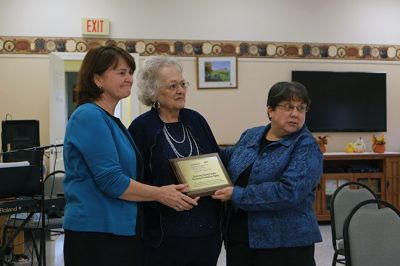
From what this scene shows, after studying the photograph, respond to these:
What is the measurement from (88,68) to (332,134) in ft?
16.4

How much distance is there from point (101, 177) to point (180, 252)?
51cm

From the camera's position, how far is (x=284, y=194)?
1732 mm

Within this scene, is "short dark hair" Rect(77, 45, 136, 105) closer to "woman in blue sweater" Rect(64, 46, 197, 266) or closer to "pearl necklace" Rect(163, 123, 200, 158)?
"woman in blue sweater" Rect(64, 46, 197, 266)

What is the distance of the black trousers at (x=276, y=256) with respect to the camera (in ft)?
5.92

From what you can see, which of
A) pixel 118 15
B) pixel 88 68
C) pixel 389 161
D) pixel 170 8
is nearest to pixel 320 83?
pixel 389 161

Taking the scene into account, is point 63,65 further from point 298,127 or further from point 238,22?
point 298,127

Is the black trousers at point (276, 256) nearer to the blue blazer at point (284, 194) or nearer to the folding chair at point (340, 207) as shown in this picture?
the blue blazer at point (284, 194)

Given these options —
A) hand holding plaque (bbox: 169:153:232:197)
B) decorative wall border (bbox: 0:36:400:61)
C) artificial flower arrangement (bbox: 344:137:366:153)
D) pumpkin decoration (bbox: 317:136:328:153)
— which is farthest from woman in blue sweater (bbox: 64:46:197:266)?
artificial flower arrangement (bbox: 344:137:366:153)

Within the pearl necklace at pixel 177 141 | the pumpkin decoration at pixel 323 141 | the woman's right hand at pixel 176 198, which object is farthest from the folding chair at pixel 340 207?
the pumpkin decoration at pixel 323 141

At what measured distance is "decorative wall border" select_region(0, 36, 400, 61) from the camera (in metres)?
5.55

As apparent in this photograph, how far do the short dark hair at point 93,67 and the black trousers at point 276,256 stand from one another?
85cm

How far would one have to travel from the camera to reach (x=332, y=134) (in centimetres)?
612

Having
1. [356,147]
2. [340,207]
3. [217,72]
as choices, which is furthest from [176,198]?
[356,147]

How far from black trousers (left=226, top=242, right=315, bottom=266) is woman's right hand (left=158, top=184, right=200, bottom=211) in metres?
0.31
